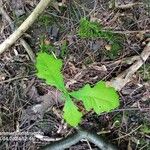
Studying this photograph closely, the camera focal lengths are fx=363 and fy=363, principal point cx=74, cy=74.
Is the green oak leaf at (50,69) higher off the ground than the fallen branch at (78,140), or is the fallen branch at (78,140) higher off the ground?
the green oak leaf at (50,69)

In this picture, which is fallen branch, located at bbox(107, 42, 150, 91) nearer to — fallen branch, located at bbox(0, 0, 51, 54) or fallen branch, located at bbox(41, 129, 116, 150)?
fallen branch, located at bbox(41, 129, 116, 150)

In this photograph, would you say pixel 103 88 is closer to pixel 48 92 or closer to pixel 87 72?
pixel 87 72

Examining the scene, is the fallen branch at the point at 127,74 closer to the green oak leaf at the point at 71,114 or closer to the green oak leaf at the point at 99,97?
the green oak leaf at the point at 99,97

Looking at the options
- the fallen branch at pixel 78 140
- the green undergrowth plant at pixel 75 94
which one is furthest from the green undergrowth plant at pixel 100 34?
the fallen branch at pixel 78 140

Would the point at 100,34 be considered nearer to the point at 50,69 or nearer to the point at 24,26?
the point at 50,69

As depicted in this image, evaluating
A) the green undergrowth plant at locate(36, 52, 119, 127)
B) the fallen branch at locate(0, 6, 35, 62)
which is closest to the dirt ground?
the fallen branch at locate(0, 6, 35, 62)

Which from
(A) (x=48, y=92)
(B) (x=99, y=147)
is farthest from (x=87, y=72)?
(B) (x=99, y=147)

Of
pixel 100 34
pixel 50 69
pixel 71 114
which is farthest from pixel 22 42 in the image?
pixel 71 114
